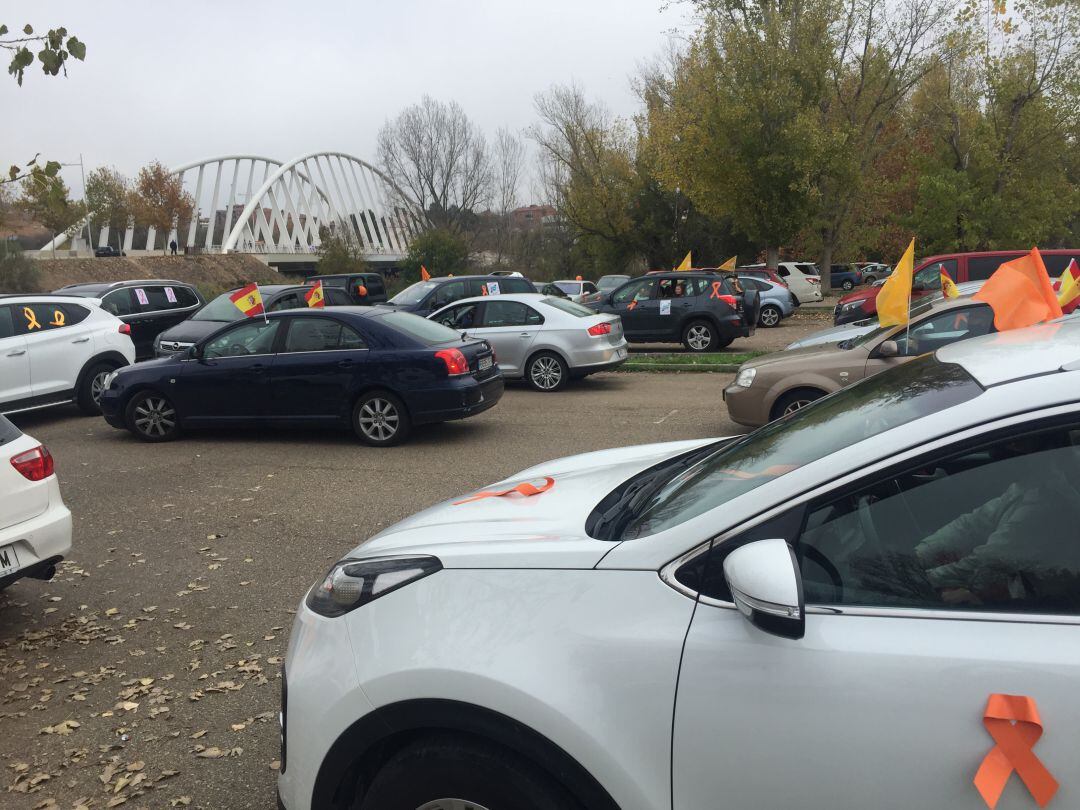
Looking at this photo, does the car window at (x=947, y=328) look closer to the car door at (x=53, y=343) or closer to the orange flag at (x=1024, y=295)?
the orange flag at (x=1024, y=295)

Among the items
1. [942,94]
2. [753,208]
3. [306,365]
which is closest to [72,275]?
[753,208]

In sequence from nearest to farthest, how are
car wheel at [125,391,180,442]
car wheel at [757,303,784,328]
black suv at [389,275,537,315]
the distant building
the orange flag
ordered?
1. the orange flag
2. car wheel at [125,391,180,442]
3. black suv at [389,275,537,315]
4. car wheel at [757,303,784,328]
5. the distant building

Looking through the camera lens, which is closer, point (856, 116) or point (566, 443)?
point (566, 443)

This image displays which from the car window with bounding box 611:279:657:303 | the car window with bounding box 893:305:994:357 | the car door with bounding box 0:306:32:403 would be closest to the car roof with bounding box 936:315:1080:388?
the car window with bounding box 893:305:994:357

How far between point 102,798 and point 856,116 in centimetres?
3437

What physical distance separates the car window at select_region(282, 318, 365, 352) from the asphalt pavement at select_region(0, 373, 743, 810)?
3.62ft

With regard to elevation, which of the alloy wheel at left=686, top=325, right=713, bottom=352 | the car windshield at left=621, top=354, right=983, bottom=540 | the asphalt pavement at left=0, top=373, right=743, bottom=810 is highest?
the car windshield at left=621, top=354, right=983, bottom=540

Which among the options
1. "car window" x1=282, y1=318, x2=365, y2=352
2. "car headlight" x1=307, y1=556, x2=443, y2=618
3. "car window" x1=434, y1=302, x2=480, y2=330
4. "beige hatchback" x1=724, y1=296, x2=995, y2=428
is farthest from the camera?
"car window" x1=434, y1=302, x2=480, y2=330

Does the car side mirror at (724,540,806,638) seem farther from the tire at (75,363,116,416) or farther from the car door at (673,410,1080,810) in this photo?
the tire at (75,363,116,416)

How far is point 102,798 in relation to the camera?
3.31 m

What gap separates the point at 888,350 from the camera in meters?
8.23

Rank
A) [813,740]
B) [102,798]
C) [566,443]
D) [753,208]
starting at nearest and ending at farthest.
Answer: [813,740]
[102,798]
[566,443]
[753,208]

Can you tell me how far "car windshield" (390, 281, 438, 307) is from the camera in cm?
1738

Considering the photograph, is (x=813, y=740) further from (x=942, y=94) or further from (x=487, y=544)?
(x=942, y=94)
